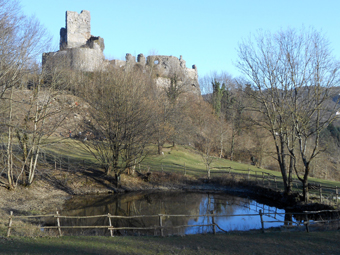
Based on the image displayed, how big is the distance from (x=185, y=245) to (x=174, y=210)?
838 centimetres

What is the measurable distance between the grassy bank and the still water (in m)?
2.97

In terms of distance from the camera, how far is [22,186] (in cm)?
1858

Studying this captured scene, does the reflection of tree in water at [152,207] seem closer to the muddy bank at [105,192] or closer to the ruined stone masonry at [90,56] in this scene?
the muddy bank at [105,192]

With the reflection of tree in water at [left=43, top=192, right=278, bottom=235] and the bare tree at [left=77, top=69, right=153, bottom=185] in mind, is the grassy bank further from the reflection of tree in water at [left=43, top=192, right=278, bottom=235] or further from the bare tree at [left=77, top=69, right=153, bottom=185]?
the bare tree at [left=77, top=69, right=153, bottom=185]

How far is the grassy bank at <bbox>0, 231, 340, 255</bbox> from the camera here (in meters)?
8.21

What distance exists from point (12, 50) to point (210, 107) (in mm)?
39239

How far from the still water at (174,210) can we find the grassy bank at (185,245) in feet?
9.75

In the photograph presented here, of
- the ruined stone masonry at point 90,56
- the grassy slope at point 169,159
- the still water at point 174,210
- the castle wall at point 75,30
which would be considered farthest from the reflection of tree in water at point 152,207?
the castle wall at point 75,30

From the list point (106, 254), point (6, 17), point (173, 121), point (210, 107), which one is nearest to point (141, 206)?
point (106, 254)

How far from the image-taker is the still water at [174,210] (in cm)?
1453

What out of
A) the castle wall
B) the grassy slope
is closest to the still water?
the grassy slope

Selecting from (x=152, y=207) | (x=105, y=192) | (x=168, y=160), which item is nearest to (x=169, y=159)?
(x=168, y=160)

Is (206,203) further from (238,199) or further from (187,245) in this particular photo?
(187,245)

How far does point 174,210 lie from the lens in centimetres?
1772
